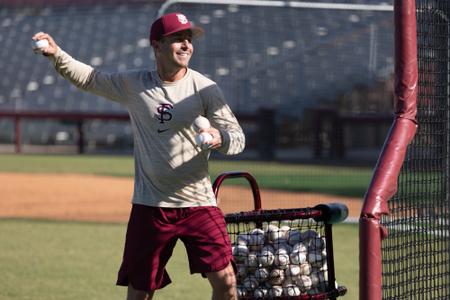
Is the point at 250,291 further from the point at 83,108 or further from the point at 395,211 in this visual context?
the point at 83,108

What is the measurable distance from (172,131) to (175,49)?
436mm

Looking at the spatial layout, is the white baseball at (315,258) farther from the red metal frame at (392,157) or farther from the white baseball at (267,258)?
the red metal frame at (392,157)

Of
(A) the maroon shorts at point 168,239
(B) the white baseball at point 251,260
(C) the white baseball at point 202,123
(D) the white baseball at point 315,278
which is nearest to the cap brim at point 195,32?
(C) the white baseball at point 202,123

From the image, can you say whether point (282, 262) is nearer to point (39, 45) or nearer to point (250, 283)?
point (250, 283)

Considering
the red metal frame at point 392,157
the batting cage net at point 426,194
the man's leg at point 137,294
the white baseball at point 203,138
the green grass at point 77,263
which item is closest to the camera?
the red metal frame at point 392,157

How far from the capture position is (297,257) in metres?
5.43

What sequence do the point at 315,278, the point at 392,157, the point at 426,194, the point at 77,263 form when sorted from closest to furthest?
the point at 392,157, the point at 315,278, the point at 426,194, the point at 77,263

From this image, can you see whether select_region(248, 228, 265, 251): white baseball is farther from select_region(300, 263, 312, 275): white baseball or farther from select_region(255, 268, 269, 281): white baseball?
select_region(300, 263, 312, 275): white baseball

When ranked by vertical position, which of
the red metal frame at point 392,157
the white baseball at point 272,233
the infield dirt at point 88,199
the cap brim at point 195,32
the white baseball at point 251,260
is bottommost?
the infield dirt at point 88,199

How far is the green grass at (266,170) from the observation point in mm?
21703

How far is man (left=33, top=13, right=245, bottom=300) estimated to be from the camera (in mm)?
5461

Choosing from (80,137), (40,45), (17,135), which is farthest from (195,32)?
(80,137)

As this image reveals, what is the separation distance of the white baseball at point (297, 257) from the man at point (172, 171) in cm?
33

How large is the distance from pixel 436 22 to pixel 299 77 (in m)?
22.0
